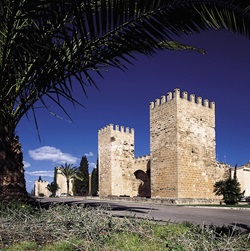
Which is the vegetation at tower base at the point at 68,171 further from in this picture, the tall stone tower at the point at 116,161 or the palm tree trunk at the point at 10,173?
the palm tree trunk at the point at 10,173

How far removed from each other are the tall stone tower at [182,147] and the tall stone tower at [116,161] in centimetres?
822

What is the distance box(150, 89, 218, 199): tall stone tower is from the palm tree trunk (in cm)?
1735

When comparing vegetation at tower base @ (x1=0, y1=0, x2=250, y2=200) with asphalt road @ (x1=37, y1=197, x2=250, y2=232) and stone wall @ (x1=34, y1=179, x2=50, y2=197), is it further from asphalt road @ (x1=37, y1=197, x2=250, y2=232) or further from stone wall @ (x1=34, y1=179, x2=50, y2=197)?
stone wall @ (x1=34, y1=179, x2=50, y2=197)

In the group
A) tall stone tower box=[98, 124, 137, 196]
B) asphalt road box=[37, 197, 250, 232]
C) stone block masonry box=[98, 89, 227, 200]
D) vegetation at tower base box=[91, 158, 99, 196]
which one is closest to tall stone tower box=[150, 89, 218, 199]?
stone block masonry box=[98, 89, 227, 200]

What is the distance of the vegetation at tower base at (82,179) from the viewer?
1868 inches

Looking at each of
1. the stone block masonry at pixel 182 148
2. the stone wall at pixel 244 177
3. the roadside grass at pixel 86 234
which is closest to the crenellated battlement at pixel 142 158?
the stone block masonry at pixel 182 148

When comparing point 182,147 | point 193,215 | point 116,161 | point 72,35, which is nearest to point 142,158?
point 116,161

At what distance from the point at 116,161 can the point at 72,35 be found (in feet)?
95.3

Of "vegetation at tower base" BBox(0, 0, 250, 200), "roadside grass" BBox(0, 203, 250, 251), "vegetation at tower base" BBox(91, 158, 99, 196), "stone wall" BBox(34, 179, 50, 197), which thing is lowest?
"stone wall" BBox(34, 179, 50, 197)

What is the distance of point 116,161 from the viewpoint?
33.6m

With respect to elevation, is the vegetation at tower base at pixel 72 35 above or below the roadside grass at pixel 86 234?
Answer: above

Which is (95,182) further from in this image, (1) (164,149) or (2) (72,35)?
(2) (72,35)

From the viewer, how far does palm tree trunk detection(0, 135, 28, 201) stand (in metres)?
6.38

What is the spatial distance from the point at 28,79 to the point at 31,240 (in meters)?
3.03
